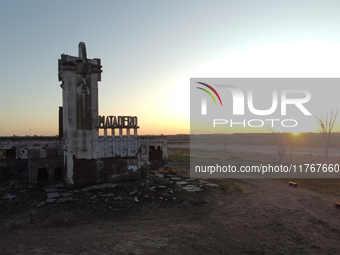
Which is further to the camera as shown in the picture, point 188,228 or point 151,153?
point 151,153

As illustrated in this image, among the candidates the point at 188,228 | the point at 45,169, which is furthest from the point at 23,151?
the point at 188,228

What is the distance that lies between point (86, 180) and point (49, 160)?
3.83 meters


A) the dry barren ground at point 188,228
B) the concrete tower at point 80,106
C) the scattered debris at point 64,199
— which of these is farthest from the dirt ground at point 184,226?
the concrete tower at point 80,106

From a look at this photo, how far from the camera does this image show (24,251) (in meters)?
7.30

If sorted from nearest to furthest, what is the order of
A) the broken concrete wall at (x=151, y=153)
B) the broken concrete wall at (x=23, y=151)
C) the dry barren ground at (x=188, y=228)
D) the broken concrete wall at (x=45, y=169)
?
1. the dry barren ground at (x=188, y=228)
2. the broken concrete wall at (x=45, y=169)
3. the broken concrete wall at (x=23, y=151)
4. the broken concrete wall at (x=151, y=153)

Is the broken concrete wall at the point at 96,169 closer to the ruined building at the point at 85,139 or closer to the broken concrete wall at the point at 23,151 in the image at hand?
the ruined building at the point at 85,139

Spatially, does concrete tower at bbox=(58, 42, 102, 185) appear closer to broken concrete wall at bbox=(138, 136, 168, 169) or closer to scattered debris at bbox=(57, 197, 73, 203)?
scattered debris at bbox=(57, 197, 73, 203)

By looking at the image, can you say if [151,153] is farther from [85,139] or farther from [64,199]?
[64,199]

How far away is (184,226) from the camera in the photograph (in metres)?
9.86

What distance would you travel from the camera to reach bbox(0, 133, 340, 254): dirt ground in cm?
792

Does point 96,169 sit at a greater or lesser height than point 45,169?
greater

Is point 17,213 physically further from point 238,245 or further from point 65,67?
point 238,245

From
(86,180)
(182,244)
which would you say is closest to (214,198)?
(182,244)

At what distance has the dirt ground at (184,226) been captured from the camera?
7918mm
